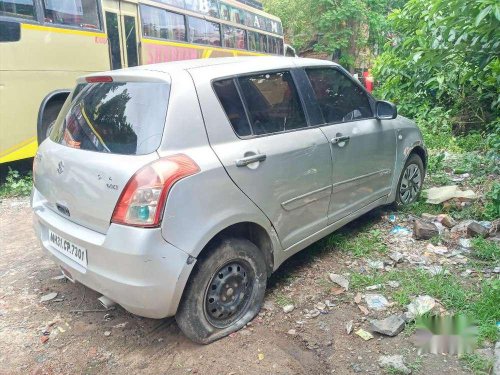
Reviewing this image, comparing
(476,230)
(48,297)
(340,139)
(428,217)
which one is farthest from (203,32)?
(48,297)

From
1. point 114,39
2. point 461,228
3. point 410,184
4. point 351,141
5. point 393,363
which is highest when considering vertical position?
point 114,39

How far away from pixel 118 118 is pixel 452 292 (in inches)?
99.9

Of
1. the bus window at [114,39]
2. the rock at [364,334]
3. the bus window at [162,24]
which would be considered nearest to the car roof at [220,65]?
the rock at [364,334]

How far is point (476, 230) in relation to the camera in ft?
13.0

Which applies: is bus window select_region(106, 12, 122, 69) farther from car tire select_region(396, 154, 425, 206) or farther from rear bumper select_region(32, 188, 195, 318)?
rear bumper select_region(32, 188, 195, 318)

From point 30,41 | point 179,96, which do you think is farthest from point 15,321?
point 30,41

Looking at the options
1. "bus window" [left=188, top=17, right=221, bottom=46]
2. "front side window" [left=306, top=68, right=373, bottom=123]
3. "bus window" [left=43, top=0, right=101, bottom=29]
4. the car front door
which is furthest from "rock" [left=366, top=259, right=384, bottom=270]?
"bus window" [left=188, top=17, right=221, bottom=46]

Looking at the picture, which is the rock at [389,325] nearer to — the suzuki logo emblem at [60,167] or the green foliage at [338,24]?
the suzuki logo emblem at [60,167]

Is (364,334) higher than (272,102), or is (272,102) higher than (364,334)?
(272,102)

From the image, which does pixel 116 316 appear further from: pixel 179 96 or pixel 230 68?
pixel 230 68

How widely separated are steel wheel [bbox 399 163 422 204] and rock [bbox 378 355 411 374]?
240 cm

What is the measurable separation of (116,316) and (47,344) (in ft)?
1.51

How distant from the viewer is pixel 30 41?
5.94 metres

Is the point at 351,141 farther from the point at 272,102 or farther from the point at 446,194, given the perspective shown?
the point at 446,194
